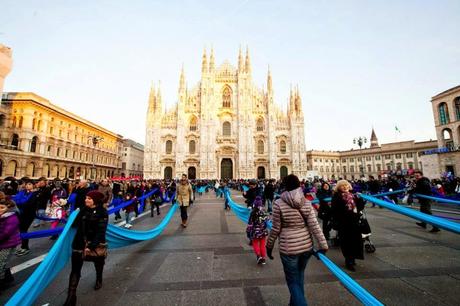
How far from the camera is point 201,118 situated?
36000mm

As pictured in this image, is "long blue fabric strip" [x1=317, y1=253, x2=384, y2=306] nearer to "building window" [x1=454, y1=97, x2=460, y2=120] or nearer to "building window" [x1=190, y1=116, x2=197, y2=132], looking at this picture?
"building window" [x1=454, y1=97, x2=460, y2=120]

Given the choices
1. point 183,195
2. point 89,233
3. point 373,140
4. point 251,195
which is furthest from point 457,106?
point 373,140

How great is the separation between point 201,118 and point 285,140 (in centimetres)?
1525

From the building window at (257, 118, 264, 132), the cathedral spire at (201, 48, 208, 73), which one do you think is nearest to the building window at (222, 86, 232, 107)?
the cathedral spire at (201, 48, 208, 73)

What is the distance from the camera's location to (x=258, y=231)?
13.5 feet

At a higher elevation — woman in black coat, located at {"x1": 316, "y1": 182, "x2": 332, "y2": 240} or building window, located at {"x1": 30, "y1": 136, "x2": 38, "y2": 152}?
building window, located at {"x1": 30, "y1": 136, "x2": 38, "y2": 152}

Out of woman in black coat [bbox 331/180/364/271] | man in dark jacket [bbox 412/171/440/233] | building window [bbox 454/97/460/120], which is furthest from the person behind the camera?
building window [bbox 454/97/460/120]

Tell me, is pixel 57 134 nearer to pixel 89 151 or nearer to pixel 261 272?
pixel 89 151

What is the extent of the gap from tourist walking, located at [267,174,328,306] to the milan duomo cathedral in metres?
33.0

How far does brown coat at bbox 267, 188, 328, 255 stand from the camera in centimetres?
236

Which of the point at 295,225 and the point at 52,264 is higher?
the point at 295,225

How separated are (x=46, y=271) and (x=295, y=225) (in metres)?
2.99

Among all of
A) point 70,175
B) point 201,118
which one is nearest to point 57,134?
point 70,175

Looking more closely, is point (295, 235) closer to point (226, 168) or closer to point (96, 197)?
point (96, 197)
